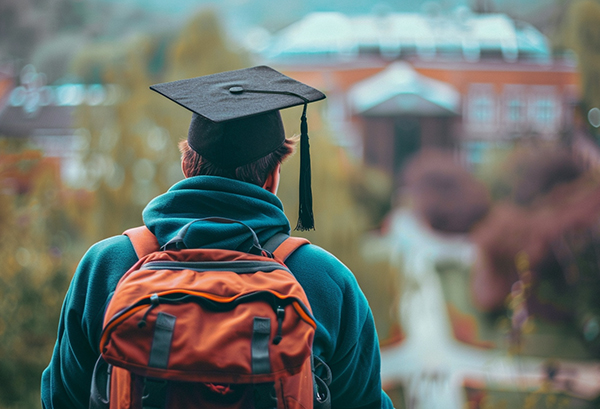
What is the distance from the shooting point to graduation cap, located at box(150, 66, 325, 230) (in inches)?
34.1

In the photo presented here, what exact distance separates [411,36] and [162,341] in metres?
12.8

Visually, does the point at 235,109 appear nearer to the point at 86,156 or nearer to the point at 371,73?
the point at 86,156

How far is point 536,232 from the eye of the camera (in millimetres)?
8727

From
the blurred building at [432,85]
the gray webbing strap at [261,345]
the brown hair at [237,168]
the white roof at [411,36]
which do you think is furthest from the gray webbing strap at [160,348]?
the white roof at [411,36]

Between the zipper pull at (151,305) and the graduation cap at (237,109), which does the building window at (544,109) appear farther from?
the zipper pull at (151,305)

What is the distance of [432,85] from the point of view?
12.4 meters

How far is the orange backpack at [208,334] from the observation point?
2.34 ft

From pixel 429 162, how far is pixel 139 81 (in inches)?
247

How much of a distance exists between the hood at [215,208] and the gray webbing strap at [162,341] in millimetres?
118

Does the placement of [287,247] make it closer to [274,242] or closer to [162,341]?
[274,242]

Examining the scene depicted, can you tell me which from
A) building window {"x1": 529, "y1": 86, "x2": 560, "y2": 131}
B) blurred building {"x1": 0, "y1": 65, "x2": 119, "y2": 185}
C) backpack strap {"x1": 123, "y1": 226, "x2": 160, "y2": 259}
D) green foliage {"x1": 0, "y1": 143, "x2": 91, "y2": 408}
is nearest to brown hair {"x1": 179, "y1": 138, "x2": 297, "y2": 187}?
backpack strap {"x1": 123, "y1": 226, "x2": 160, "y2": 259}

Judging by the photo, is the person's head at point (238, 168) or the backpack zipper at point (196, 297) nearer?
the backpack zipper at point (196, 297)

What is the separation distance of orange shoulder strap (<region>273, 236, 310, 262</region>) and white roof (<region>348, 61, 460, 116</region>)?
11.4 metres

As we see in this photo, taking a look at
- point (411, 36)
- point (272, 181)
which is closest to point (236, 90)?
point (272, 181)
